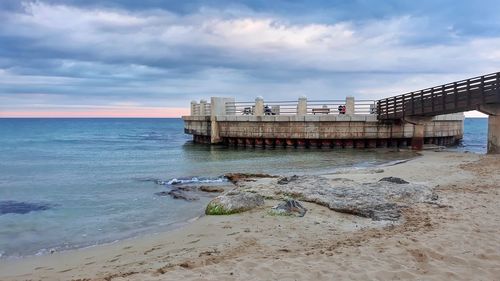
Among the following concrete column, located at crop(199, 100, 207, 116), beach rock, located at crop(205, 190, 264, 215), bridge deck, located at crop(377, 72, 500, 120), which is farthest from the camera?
concrete column, located at crop(199, 100, 207, 116)

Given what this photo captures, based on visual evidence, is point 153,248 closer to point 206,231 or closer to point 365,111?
point 206,231

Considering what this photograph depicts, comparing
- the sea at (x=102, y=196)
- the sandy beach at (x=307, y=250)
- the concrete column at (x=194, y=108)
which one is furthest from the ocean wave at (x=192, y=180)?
the concrete column at (x=194, y=108)

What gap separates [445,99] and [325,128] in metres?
8.50

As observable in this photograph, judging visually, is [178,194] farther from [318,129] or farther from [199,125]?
[199,125]

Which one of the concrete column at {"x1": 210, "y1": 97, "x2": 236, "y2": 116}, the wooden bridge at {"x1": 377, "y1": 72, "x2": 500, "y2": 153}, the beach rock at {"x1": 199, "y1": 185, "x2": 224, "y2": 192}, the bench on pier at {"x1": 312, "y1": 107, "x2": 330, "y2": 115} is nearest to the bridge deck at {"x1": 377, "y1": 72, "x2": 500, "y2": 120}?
the wooden bridge at {"x1": 377, "y1": 72, "x2": 500, "y2": 153}

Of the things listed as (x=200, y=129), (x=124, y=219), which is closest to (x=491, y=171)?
(x=124, y=219)

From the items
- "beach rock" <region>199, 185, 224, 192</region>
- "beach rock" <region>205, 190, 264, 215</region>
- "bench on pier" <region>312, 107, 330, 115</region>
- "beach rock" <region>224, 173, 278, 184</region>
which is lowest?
"beach rock" <region>199, 185, 224, 192</region>

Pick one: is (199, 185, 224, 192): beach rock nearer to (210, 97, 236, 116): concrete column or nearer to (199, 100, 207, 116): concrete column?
(210, 97, 236, 116): concrete column

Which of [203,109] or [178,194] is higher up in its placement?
[203,109]

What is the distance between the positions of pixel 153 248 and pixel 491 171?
1191 centimetres

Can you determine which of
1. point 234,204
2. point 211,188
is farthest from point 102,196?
point 234,204

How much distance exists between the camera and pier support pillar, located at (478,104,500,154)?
20906 millimetres

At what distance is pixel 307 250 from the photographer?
6254 mm

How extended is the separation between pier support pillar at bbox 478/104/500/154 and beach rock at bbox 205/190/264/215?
16.0m
